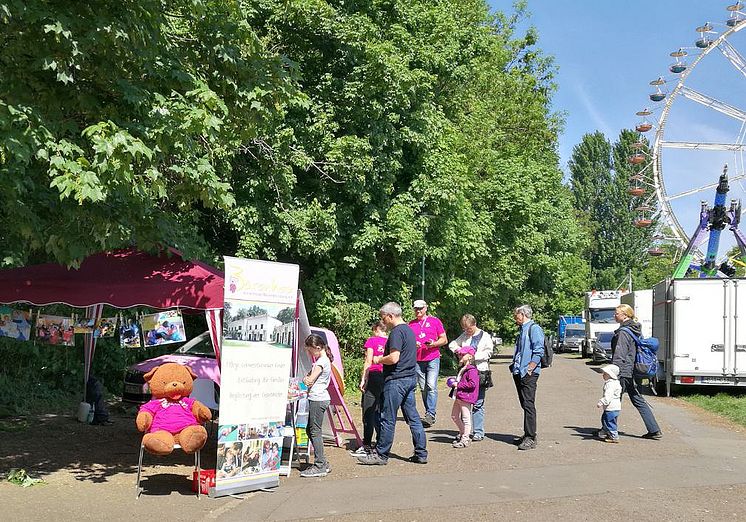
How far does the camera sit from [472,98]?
3064cm

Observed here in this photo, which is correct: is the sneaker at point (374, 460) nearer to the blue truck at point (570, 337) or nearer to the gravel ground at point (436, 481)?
the gravel ground at point (436, 481)

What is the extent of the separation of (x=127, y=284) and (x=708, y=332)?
564 inches

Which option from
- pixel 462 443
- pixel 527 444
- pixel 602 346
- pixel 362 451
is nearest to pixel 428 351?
pixel 462 443

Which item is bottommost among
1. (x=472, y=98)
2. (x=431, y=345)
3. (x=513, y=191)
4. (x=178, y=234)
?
(x=431, y=345)

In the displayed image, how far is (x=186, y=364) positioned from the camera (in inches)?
502

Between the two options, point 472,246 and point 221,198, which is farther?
point 472,246

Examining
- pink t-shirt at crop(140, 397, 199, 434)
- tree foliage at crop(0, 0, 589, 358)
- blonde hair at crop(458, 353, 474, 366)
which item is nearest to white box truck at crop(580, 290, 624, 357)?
tree foliage at crop(0, 0, 589, 358)

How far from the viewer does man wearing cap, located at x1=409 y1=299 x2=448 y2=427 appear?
43.7 ft

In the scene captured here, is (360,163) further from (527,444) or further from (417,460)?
(417,460)

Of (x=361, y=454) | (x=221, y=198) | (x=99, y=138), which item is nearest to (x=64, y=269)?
(x=221, y=198)

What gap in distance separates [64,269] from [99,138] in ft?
12.2

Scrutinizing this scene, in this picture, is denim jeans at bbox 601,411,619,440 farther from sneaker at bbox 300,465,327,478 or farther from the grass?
sneaker at bbox 300,465,327,478

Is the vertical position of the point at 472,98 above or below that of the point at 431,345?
above

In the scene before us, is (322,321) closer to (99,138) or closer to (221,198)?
(221,198)
